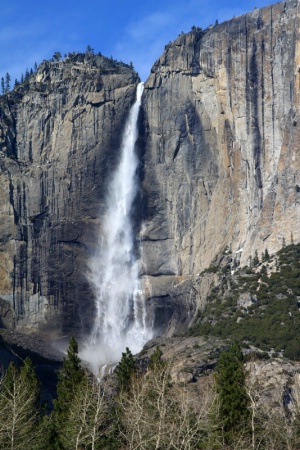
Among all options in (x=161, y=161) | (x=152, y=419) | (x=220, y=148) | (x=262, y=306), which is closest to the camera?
(x=152, y=419)

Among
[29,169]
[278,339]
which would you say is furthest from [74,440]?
[29,169]

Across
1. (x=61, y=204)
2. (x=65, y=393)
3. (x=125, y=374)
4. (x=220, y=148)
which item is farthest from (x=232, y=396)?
(x=61, y=204)

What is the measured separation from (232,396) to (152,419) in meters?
8.33

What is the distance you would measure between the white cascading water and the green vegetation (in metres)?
14.7

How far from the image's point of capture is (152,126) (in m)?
115

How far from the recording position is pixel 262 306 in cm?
9581

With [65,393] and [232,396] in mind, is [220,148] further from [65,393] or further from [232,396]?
[232,396]

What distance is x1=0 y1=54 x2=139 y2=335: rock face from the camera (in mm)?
114812

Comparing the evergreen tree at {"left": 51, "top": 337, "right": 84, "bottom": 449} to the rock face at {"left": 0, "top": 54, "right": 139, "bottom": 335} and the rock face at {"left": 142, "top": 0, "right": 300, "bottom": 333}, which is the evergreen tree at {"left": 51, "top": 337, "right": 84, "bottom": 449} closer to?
the rock face at {"left": 142, "top": 0, "right": 300, "bottom": 333}

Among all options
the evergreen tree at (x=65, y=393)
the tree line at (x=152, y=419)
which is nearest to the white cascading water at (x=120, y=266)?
the evergreen tree at (x=65, y=393)

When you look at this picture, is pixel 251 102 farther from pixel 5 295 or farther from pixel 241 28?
pixel 5 295

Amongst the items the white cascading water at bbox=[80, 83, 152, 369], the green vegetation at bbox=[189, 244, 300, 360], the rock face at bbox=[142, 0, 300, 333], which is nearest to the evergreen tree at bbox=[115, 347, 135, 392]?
the green vegetation at bbox=[189, 244, 300, 360]

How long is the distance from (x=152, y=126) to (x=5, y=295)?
2507cm

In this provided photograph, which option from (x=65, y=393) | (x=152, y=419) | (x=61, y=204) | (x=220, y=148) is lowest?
(x=65, y=393)
